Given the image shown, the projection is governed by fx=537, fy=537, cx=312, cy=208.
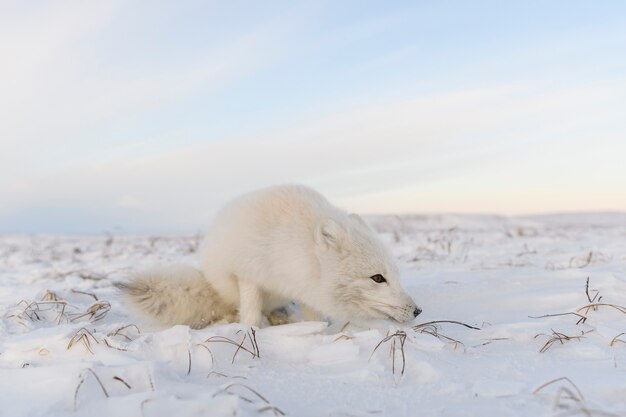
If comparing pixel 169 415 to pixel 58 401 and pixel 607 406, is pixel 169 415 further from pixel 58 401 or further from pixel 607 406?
pixel 607 406

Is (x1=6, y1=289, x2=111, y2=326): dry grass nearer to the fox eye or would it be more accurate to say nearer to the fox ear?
the fox ear

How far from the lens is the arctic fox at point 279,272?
Result: 10.6 ft

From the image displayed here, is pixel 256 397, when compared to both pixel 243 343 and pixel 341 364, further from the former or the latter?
pixel 243 343

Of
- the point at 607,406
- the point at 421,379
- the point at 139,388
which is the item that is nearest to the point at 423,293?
the point at 421,379

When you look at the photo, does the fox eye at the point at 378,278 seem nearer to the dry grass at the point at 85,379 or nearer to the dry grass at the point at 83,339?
the dry grass at the point at 83,339

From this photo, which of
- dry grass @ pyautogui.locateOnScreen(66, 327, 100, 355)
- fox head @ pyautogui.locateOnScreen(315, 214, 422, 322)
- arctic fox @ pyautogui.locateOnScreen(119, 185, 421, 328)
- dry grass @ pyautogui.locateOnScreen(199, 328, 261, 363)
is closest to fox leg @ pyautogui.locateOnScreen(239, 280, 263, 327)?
arctic fox @ pyautogui.locateOnScreen(119, 185, 421, 328)

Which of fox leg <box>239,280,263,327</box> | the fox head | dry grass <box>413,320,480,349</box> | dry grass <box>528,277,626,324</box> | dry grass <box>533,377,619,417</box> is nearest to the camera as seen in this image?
dry grass <box>533,377,619,417</box>

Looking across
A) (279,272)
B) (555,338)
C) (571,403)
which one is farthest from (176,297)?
(571,403)

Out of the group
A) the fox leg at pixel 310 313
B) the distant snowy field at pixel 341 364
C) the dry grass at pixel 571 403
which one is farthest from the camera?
the fox leg at pixel 310 313

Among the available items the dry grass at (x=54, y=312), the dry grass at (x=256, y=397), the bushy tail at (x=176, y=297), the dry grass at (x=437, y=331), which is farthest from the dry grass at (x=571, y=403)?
the dry grass at (x=54, y=312)

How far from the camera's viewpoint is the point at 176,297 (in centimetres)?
351

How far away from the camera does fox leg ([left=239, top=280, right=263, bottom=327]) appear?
3391mm

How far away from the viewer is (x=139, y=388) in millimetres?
1995

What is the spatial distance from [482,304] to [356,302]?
106 cm
